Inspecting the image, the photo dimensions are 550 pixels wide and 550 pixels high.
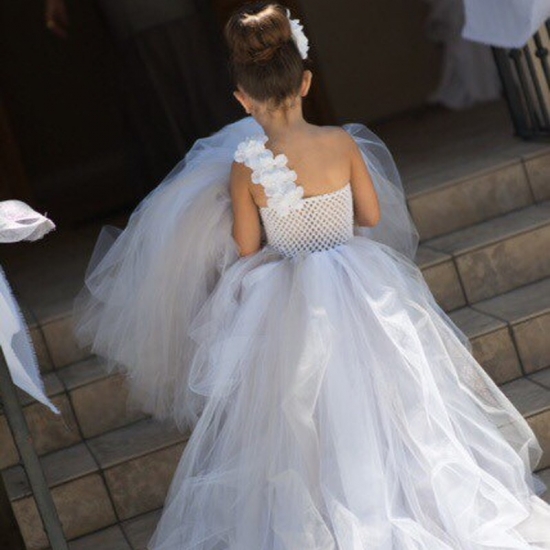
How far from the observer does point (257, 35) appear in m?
3.74

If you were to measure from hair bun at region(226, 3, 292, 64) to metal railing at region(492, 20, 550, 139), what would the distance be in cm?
200

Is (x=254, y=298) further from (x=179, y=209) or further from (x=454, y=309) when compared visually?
(x=454, y=309)

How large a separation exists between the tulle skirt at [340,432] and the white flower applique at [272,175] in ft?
0.61

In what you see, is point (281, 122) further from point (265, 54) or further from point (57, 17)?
point (57, 17)

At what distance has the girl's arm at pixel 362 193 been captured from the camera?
398cm

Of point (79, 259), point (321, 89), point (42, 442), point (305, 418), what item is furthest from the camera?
point (321, 89)

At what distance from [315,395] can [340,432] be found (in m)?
0.13

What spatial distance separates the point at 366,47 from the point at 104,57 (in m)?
1.60

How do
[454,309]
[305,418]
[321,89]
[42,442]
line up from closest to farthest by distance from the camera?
[305,418] → [42,442] → [454,309] → [321,89]

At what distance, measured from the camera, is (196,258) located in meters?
4.13

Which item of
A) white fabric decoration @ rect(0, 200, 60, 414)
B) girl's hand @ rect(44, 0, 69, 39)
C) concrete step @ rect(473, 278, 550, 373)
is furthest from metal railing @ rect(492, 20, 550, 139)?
white fabric decoration @ rect(0, 200, 60, 414)

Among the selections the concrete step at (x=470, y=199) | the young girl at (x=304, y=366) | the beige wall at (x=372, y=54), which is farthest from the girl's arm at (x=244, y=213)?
the beige wall at (x=372, y=54)

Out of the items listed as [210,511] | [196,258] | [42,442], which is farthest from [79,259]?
[210,511]

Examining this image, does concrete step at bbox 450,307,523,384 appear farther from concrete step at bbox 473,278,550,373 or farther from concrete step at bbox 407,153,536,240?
concrete step at bbox 407,153,536,240
